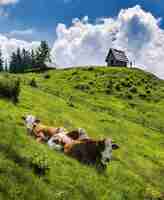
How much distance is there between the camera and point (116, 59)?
411 ft

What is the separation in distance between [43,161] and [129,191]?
488 centimetres

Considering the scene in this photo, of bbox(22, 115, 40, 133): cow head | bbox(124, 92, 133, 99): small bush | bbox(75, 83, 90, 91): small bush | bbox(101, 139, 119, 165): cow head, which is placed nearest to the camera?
bbox(101, 139, 119, 165): cow head

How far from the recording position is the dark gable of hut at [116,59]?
125769 mm

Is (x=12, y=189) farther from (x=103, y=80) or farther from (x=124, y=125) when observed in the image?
(x=103, y=80)

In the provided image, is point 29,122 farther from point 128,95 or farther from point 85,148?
point 128,95

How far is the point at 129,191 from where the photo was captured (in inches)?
632

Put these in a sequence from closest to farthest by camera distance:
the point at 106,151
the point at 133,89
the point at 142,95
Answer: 1. the point at 106,151
2. the point at 142,95
3. the point at 133,89

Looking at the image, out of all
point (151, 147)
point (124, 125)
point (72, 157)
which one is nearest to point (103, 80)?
point (124, 125)

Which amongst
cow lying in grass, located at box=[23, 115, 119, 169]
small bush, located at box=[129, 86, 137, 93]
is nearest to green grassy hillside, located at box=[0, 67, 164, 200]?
cow lying in grass, located at box=[23, 115, 119, 169]

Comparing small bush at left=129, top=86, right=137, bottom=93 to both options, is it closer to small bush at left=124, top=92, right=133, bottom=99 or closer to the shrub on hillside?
small bush at left=124, top=92, right=133, bottom=99

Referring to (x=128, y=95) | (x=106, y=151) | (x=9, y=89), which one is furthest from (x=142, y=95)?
(x=106, y=151)

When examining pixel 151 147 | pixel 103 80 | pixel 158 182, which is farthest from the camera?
pixel 103 80

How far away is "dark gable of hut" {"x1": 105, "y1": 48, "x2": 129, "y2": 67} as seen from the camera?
126m

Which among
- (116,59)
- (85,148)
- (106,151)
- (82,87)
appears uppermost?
(116,59)
